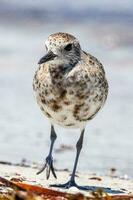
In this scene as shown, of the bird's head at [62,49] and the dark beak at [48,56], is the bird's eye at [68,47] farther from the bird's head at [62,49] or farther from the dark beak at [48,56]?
the dark beak at [48,56]

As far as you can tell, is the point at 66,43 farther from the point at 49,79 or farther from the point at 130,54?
the point at 130,54

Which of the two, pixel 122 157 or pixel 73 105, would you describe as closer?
pixel 73 105

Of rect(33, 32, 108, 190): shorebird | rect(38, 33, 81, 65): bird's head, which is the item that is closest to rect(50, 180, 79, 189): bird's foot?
rect(33, 32, 108, 190): shorebird

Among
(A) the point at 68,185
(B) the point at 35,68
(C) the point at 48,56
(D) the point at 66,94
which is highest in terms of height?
(B) the point at 35,68

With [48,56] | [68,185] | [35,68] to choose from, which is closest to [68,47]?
[48,56]

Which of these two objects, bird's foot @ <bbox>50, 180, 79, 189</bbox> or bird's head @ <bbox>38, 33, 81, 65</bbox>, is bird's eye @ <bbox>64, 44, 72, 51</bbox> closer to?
bird's head @ <bbox>38, 33, 81, 65</bbox>

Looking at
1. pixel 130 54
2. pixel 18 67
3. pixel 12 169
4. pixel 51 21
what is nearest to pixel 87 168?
pixel 12 169

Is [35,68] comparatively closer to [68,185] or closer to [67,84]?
[68,185]
